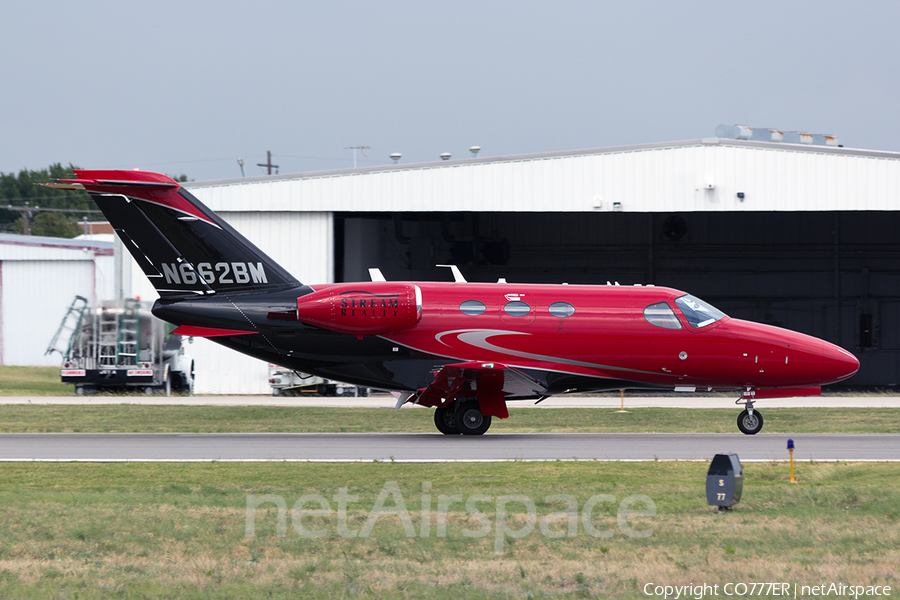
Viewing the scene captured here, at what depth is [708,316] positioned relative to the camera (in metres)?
19.1

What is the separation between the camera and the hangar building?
32.8m

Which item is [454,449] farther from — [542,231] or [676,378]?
[542,231]

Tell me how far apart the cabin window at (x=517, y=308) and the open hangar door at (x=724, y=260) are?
87.8 ft

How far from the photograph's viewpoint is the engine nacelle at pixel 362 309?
699 inches

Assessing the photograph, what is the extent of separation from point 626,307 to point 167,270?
889 centimetres

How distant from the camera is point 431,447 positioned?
1664 centimetres

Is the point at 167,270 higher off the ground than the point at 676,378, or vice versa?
the point at 167,270

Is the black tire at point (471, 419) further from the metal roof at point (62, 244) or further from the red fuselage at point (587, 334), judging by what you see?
the metal roof at point (62, 244)

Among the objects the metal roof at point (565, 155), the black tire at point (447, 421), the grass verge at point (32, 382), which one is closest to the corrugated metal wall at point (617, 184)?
the metal roof at point (565, 155)

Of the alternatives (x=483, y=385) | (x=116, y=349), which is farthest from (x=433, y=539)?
(x=116, y=349)

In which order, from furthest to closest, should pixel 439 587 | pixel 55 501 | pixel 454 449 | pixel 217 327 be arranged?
pixel 217 327 → pixel 454 449 → pixel 55 501 → pixel 439 587

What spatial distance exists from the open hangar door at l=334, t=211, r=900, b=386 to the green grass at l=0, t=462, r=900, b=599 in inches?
1315

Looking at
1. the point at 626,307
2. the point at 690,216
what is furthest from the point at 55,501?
the point at 690,216

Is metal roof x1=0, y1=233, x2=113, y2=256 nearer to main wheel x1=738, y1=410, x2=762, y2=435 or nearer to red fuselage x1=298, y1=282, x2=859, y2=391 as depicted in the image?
red fuselage x1=298, y1=282, x2=859, y2=391
